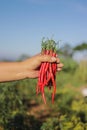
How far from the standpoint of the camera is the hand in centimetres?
430

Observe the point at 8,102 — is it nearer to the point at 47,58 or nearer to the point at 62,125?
the point at 62,125

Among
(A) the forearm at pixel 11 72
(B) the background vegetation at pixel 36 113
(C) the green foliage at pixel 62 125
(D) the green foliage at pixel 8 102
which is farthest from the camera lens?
(D) the green foliage at pixel 8 102

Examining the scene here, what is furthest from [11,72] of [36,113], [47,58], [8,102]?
[36,113]

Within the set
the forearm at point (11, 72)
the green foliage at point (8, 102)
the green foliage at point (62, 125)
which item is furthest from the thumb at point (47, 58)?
the green foliage at point (8, 102)

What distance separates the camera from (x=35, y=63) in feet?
14.2

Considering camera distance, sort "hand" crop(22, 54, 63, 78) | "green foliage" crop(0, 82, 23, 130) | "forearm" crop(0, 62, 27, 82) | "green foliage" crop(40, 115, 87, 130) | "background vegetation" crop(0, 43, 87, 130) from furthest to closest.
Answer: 1. "green foliage" crop(0, 82, 23, 130)
2. "background vegetation" crop(0, 43, 87, 130)
3. "green foliage" crop(40, 115, 87, 130)
4. "forearm" crop(0, 62, 27, 82)
5. "hand" crop(22, 54, 63, 78)

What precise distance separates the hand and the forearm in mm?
64

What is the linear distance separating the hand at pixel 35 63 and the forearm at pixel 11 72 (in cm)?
6

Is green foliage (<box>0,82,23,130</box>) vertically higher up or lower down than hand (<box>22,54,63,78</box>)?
lower down

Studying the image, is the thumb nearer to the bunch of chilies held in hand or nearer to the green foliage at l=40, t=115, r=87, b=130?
the bunch of chilies held in hand

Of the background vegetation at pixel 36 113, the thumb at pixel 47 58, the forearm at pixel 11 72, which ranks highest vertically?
the thumb at pixel 47 58

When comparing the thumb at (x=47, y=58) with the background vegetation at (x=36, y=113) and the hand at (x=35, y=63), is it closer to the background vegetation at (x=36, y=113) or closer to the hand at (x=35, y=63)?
the hand at (x=35, y=63)

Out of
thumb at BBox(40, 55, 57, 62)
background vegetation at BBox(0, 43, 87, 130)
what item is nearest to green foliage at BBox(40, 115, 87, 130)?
background vegetation at BBox(0, 43, 87, 130)

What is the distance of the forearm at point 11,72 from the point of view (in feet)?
14.8
